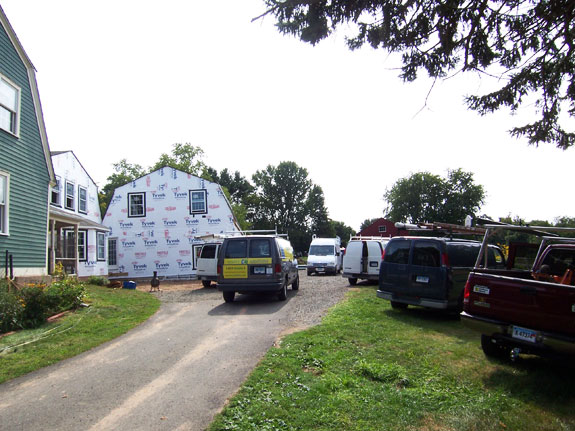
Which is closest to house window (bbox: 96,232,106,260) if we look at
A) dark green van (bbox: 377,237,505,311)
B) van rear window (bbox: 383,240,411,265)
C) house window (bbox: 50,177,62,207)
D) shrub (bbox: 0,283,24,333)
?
house window (bbox: 50,177,62,207)

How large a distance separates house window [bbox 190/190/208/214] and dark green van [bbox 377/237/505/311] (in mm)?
17914

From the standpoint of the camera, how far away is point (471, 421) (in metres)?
4.11

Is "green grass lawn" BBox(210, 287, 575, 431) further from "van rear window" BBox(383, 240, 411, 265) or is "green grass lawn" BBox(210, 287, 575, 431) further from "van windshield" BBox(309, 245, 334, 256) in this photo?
"van windshield" BBox(309, 245, 334, 256)

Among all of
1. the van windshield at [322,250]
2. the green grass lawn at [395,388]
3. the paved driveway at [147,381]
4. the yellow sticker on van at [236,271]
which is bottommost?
the green grass lawn at [395,388]

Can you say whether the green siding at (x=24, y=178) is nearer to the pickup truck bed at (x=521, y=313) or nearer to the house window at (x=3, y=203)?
the house window at (x=3, y=203)

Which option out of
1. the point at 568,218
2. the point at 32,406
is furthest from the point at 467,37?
the point at 568,218

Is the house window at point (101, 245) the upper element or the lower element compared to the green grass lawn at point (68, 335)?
upper

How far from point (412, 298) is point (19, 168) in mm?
11988

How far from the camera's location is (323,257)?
1015 inches

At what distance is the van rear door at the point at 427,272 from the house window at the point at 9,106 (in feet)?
38.8

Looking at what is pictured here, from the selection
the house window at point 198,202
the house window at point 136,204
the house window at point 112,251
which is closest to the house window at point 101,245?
the house window at point 112,251

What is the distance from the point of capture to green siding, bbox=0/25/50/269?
1260 centimetres

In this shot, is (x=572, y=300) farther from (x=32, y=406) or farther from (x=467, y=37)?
(x=32, y=406)

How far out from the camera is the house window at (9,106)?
40.9 ft
